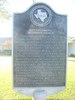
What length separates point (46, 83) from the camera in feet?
11.9

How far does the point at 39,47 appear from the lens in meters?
3.56

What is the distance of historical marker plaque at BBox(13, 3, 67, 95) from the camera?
3521mm

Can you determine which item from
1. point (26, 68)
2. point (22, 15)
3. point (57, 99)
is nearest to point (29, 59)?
point (26, 68)

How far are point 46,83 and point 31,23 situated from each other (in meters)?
1.24

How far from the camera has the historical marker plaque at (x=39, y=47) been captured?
3521 mm

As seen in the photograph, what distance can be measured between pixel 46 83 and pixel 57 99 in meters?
1.30

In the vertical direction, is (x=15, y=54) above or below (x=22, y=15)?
below

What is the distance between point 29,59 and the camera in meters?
3.55

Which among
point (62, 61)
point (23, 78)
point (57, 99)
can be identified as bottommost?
point (57, 99)

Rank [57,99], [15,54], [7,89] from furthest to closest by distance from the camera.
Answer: [7,89] → [57,99] → [15,54]

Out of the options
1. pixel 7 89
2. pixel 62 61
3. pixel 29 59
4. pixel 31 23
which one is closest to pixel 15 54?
pixel 29 59

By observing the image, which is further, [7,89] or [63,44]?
[7,89]

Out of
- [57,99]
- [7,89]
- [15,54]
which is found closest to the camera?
[15,54]

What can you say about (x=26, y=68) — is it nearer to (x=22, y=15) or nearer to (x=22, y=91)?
(x=22, y=91)
